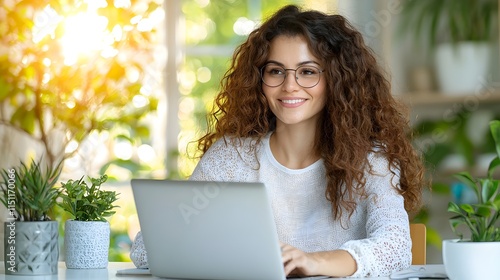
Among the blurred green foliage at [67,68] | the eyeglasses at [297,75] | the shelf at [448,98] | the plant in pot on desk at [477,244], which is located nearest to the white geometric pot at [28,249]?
the eyeglasses at [297,75]

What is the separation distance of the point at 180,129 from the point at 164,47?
0.46 m

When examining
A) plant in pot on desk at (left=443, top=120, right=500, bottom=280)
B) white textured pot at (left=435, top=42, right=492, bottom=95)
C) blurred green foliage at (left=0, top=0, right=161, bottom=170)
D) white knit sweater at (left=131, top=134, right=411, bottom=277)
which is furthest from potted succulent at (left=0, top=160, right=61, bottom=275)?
white textured pot at (left=435, top=42, right=492, bottom=95)

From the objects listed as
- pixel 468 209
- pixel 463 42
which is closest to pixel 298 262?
pixel 468 209

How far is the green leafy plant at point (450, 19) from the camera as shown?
4031 millimetres

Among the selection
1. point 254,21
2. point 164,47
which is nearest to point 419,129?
point 254,21

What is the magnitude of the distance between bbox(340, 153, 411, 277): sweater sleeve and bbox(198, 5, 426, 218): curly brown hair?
32mm

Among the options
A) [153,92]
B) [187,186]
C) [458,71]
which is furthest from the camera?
[153,92]

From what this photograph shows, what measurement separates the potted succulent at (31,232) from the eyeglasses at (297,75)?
73cm

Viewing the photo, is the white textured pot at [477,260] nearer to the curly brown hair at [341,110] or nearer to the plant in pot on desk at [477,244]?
the plant in pot on desk at [477,244]

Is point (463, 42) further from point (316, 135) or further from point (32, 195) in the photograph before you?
point (32, 195)

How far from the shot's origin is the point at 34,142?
4.14 m

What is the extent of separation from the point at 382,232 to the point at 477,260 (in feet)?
1.35

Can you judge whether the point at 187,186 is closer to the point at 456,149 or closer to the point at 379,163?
the point at 379,163

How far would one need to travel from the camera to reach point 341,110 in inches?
94.9
